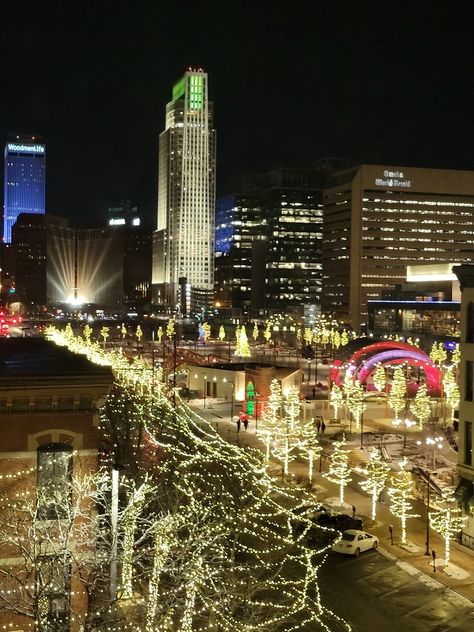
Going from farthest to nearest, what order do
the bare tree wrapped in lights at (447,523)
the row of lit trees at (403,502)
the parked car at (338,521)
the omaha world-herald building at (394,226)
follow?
the omaha world-herald building at (394,226) < the parked car at (338,521) < the row of lit trees at (403,502) < the bare tree wrapped in lights at (447,523)

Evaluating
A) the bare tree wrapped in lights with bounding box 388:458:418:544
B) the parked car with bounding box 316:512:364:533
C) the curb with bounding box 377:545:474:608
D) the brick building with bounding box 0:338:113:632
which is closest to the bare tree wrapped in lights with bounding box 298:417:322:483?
the bare tree wrapped in lights with bounding box 388:458:418:544

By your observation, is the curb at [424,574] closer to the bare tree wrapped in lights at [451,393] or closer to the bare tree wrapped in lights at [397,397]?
the bare tree wrapped in lights at [451,393]

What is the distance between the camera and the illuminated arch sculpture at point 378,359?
53.6m

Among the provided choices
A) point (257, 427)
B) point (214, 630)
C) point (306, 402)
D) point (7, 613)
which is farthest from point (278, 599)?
point (306, 402)

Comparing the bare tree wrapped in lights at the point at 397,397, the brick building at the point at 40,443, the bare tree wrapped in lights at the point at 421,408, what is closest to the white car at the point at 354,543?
the brick building at the point at 40,443

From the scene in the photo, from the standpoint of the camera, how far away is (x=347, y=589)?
1953cm

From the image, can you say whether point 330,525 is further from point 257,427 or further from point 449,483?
point 257,427

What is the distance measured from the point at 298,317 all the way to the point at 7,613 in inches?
6624

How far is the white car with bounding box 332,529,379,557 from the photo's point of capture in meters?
22.3

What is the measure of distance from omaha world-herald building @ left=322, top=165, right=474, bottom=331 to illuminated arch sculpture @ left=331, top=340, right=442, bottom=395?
377 ft

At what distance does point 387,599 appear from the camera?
18875 millimetres

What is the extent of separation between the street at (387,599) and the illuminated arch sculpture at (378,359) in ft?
105

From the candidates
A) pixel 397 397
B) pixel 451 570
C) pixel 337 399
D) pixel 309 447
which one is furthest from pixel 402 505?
pixel 397 397

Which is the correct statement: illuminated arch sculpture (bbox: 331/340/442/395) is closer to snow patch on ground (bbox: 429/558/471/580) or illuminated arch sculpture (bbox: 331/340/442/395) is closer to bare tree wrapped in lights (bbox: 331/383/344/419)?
bare tree wrapped in lights (bbox: 331/383/344/419)
